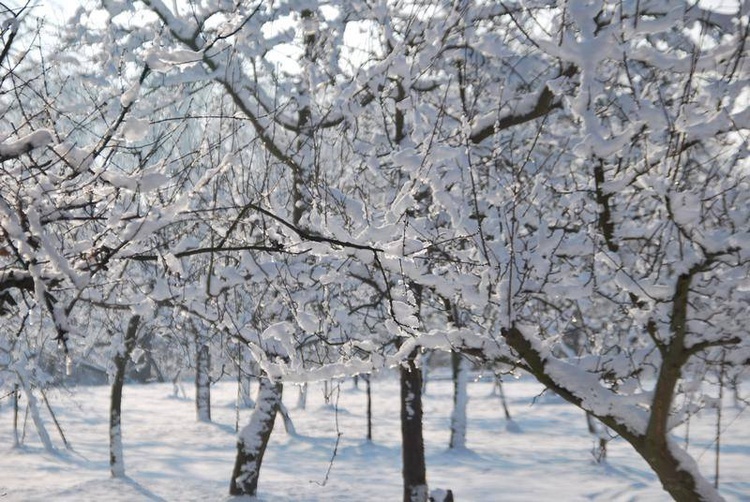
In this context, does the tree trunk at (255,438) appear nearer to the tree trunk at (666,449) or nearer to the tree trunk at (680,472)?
the tree trunk at (666,449)

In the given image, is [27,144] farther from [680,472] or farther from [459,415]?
[459,415]

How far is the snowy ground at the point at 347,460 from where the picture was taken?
1241 centimetres

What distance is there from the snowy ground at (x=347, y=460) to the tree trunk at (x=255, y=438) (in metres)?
1.60

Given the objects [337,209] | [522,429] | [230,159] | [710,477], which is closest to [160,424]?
[522,429]

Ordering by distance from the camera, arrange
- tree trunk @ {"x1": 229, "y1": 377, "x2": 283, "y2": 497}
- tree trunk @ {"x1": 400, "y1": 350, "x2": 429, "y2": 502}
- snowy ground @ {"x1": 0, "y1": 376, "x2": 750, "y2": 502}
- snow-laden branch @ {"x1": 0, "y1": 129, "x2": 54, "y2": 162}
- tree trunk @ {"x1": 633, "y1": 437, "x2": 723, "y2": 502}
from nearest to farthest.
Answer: snow-laden branch @ {"x1": 0, "y1": 129, "x2": 54, "y2": 162} → tree trunk @ {"x1": 633, "y1": 437, "x2": 723, "y2": 502} → tree trunk @ {"x1": 400, "y1": 350, "x2": 429, "y2": 502} → tree trunk @ {"x1": 229, "y1": 377, "x2": 283, "y2": 497} → snowy ground @ {"x1": 0, "y1": 376, "x2": 750, "y2": 502}

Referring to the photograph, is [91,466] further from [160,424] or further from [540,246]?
[540,246]

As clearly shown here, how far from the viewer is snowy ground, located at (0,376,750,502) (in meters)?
12.4

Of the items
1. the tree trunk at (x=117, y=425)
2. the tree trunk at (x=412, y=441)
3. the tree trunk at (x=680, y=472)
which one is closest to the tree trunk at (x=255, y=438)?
the tree trunk at (x=412, y=441)

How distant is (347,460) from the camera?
57.3 ft

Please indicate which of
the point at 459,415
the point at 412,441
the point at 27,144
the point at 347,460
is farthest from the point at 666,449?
the point at 459,415

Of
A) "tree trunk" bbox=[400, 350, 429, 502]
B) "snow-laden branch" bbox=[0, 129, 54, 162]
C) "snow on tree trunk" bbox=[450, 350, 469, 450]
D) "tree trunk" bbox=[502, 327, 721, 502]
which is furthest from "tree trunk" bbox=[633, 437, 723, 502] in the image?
"snow on tree trunk" bbox=[450, 350, 469, 450]

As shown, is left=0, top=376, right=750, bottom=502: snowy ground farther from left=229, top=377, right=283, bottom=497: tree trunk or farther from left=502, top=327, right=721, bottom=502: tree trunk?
left=502, top=327, right=721, bottom=502: tree trunk

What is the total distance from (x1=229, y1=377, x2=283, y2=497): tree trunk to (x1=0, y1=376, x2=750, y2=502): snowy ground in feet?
5.26

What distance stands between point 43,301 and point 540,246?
2.94m
